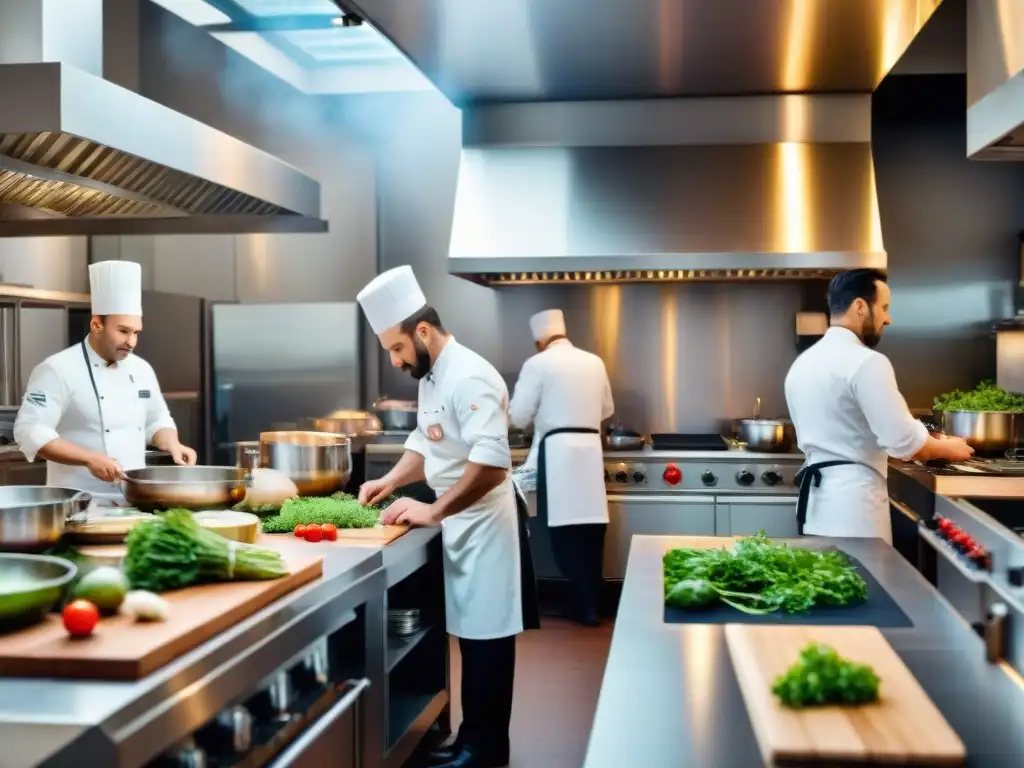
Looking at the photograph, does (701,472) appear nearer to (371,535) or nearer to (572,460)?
(572,460)

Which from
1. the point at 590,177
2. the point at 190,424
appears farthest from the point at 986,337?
the point at 190,424

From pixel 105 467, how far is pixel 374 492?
2.73 feet

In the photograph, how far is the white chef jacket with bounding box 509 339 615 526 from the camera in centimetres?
510

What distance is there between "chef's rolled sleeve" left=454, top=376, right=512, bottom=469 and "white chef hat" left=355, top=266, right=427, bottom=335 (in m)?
0.29

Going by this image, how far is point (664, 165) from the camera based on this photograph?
5172 mm

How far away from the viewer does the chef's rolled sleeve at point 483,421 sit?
3.10 metres

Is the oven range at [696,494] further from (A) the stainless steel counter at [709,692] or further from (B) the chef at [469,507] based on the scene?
(A) the stainless steel counter at [709,692]

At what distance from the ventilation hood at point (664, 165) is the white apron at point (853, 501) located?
1.50 metres

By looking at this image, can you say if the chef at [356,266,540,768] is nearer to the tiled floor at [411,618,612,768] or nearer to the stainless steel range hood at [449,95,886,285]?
the tiled floor at [411,618,612,768]

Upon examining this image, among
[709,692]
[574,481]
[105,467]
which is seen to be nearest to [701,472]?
[574,481]

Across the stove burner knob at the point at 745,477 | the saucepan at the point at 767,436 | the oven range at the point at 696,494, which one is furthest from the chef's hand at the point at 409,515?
the saucepan at the point at 767,436

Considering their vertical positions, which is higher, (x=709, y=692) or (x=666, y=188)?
(x=666, y=188)

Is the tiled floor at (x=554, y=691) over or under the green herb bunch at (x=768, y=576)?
under

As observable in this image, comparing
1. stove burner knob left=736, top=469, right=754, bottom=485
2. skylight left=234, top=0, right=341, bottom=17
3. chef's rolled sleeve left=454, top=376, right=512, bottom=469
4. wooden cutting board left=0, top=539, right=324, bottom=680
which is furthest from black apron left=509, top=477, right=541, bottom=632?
skylight left=234, top=0, right=341, bottom=17
